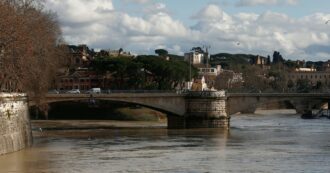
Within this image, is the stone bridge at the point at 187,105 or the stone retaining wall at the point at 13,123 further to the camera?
the stone bridge at the point at 187,105

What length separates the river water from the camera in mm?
32125

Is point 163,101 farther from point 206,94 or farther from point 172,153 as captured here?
point 172,153

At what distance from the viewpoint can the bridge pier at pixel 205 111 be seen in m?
65.4

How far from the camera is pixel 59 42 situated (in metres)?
66.4

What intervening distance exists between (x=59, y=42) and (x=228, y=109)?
16.3 metres

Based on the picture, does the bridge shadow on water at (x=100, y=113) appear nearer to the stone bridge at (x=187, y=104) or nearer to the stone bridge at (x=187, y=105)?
the stone bridge at (x=187, y=104)

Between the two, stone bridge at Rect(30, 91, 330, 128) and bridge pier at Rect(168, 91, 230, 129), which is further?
bridge pier at Rect(168, 91, 230, 129)

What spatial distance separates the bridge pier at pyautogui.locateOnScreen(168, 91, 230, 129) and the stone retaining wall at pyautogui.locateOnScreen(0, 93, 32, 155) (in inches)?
929

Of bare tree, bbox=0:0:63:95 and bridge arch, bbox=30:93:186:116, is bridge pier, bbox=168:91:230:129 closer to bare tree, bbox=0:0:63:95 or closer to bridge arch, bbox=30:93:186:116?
bridge arch, bbox=30:93:186:116

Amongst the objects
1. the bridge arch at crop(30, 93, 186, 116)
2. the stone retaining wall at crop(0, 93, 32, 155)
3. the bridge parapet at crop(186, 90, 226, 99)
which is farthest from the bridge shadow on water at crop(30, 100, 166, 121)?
the stone retaining wall at crop(0, 93, 32, 155)

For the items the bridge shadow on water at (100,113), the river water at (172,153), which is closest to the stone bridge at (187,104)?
the river water at (172,153)

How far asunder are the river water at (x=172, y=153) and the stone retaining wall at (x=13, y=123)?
61 cm

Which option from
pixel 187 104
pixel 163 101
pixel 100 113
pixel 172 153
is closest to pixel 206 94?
pixel 187 104

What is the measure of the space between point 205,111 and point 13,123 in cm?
2846
